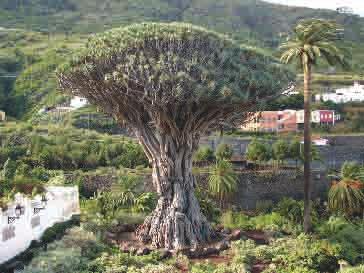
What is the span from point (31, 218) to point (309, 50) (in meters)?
11.2

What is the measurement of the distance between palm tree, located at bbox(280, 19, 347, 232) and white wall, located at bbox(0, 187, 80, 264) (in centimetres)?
875

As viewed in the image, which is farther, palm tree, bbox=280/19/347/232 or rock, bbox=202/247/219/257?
palm tree, bbox=280/19/347/232

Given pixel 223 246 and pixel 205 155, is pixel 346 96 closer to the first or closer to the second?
pixel 205 155

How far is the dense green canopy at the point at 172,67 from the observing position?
63.9 feet

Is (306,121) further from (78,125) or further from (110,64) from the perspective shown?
(78,125)

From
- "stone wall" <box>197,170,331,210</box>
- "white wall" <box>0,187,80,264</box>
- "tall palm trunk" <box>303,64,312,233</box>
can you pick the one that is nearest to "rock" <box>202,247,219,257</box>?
"tall palm trunk" <box>303,64,312,233</box>

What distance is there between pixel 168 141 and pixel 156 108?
5.19 feet

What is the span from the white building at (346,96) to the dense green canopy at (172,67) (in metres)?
→ 45.4

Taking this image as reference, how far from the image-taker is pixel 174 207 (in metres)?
21.5

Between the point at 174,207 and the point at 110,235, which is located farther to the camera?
the point at 110,235

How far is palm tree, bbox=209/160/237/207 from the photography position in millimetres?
30172

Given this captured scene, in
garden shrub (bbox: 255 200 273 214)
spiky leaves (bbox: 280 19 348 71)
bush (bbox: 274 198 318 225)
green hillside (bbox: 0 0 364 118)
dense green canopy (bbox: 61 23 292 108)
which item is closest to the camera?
dense green canopy (bbox: 61 23 292 108)

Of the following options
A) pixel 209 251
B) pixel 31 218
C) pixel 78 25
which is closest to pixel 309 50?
pixel 209 251

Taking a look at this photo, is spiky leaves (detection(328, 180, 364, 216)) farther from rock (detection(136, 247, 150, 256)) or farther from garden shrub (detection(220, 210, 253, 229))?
rock (detection(136, 247, 150, 256))
